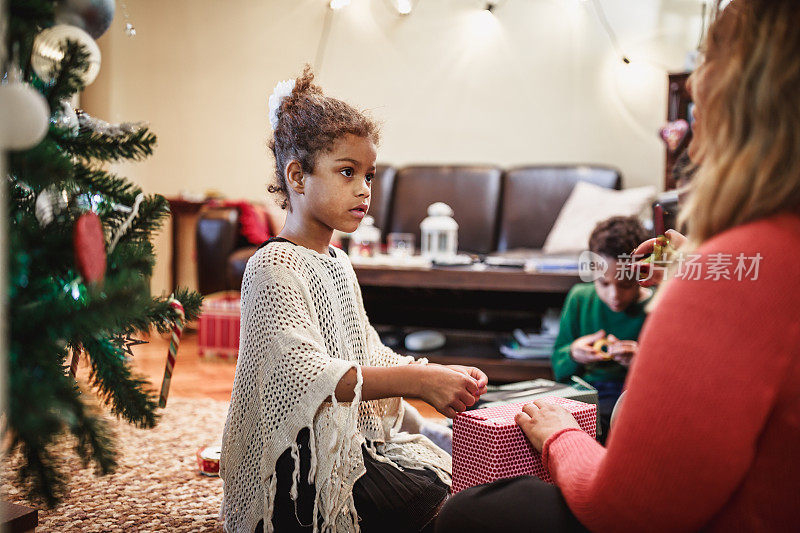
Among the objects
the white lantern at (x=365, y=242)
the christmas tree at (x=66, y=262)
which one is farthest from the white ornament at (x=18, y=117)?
the white lantern at (x=365, y=242)

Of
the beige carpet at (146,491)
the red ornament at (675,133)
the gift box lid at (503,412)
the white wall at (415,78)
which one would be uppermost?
the white wall at (415,78)

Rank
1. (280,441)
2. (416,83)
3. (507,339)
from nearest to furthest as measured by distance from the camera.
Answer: (280,441)
(507,339)
(416,83)

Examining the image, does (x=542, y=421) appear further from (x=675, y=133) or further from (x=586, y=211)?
(x=675, y=133)

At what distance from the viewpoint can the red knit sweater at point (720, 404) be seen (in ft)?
1.71

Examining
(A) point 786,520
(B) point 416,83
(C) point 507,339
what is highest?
(B) point 416,83

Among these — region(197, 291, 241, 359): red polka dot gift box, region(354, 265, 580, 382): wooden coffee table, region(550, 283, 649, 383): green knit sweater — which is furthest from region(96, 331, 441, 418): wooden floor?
region(550, 283, 649, 383): green knit sweater

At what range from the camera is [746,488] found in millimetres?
562

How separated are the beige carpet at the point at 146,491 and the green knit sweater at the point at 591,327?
93cm

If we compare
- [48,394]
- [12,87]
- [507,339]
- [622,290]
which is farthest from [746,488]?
[507,339]

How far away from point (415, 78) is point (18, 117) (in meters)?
3.45

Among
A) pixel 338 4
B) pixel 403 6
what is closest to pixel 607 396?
pixel 403 6

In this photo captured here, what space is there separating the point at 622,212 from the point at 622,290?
→ 1.31m

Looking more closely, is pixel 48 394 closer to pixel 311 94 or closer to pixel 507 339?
pixel 311 94

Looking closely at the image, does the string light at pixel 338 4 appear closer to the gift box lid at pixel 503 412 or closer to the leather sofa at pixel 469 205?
the leather sofa at pixel 469 205
